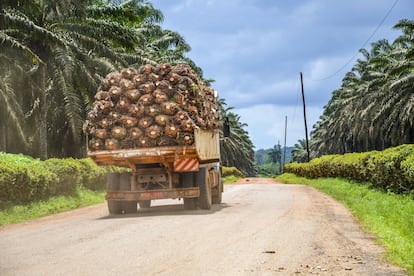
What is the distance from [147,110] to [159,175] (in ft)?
5.56

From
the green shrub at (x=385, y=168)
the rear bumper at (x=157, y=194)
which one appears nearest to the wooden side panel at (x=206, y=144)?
the rear bumper at (x=157, y=194)

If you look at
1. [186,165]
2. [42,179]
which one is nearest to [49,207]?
[42,179]

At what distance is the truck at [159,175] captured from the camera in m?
12.8

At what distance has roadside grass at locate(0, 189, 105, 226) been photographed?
1339 cm

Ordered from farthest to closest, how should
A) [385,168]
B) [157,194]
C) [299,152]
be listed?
[299,152]
[385,168]
[157,194]

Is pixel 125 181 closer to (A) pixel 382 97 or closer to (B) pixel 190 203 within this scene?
(B) pixel 190 203

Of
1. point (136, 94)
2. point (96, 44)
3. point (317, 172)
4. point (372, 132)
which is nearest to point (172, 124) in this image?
point (136, 94)

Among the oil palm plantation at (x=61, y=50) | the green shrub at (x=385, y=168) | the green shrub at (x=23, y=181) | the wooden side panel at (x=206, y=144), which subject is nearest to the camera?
the wooden side panel at (x=206, y=144)

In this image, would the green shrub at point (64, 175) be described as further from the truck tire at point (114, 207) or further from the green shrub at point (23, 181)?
the truck tire at point (114, 207)

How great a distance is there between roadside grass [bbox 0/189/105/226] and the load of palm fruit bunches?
2.66 meters

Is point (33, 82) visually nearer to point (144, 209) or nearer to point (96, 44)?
point (96, 44)

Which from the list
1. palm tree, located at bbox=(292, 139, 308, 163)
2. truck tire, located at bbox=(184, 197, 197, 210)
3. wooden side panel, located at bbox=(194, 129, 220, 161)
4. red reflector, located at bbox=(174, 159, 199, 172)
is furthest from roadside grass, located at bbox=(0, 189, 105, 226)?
palm tree, located at bbox=(292, 139, 308, 163)

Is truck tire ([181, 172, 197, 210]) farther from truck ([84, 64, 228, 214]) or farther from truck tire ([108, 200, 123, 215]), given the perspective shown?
truck tire ([108, 200, 123, 215])

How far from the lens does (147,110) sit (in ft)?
43.0
